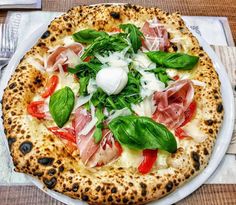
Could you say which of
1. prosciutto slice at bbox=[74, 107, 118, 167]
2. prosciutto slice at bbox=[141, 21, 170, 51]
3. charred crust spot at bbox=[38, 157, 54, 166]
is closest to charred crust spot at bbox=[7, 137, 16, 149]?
charred crust spot at bbox=[38, 157, 54, 166]

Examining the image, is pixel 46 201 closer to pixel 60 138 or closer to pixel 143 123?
pixel 60 138

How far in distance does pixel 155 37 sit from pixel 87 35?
0.31 m

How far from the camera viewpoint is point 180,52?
168 cm

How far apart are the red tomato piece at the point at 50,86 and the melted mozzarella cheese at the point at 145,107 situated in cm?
34

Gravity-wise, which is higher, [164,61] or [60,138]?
[164,61]

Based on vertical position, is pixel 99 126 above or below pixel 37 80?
below

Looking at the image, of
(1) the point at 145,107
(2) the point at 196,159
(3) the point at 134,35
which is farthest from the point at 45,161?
(3) the point at 134,35

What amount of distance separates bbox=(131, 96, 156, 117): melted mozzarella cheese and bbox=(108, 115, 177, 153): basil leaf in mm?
105

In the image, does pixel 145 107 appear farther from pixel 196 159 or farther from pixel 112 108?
pixel 196 159

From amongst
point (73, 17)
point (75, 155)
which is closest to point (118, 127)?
point (75, 155)

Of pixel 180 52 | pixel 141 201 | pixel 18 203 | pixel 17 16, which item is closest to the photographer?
pixel 141 201

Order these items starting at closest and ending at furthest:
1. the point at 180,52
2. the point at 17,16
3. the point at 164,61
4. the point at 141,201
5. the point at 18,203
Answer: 1. the point at 141,201
2. the point at 18,203
3. the point at 164,61
4. the point at 180,52
5. the point at 17,16

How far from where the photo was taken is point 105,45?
1.57m

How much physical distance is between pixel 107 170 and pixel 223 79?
0.69 m
